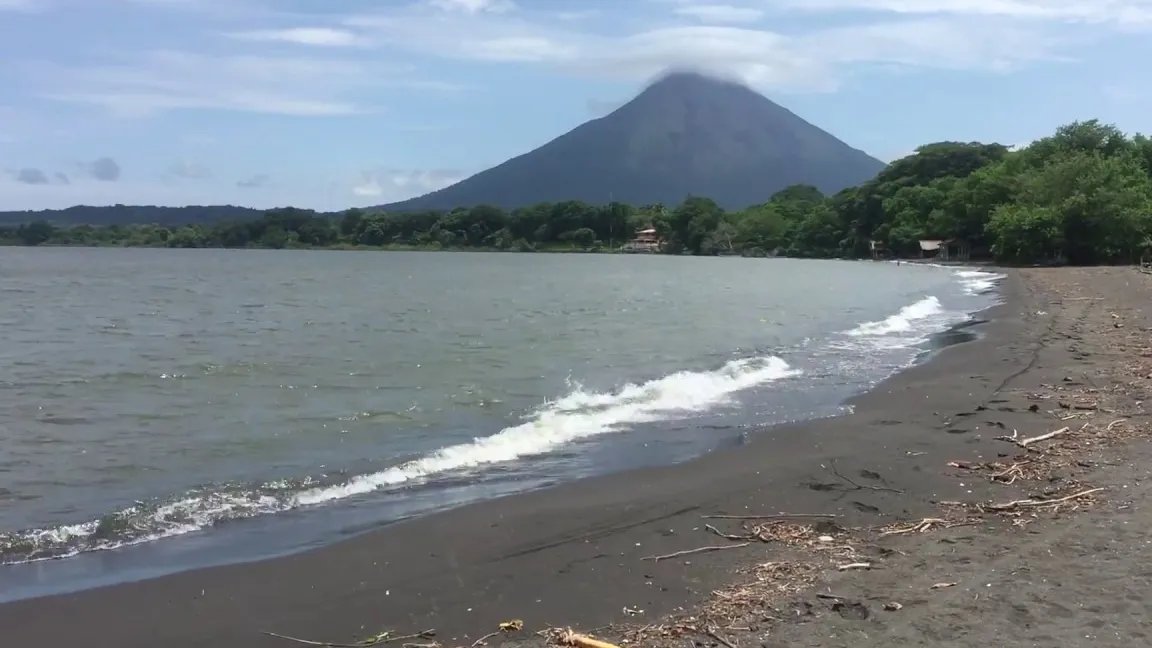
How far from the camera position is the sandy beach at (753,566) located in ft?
16.1

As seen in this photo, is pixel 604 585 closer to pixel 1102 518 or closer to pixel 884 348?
pixel 1102 518

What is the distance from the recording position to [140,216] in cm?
18675

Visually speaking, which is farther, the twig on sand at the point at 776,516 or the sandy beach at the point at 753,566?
the twig on sand at the point at 776,516

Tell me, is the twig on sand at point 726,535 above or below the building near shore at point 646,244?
below

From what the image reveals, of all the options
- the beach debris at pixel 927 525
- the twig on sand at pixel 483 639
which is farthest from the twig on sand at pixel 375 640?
the beach debris at pixel 927 525

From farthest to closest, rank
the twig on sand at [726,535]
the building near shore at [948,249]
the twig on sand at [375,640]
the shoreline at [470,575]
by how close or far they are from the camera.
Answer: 1. the building near shore at [948,249]
2. the twig on sand at [726,535]
3. the shoreline at [470,575]
4. the twig on sand at [375,640]

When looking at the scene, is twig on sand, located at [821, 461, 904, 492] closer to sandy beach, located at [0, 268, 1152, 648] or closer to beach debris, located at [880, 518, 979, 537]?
sandy beach, located at [0, 268, 1152, 648]

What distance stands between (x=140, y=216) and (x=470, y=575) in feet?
664

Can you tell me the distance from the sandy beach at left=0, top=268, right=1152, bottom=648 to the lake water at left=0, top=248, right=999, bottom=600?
2.98 feet

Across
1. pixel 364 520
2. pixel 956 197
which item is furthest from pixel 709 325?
pixel 956 197

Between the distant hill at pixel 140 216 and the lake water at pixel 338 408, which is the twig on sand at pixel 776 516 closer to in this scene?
the lake water at pixel 338 408

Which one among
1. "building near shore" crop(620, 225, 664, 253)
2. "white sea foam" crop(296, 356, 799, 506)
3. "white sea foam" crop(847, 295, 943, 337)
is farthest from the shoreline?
"building near shore" crop(620, 225, 664, 253)

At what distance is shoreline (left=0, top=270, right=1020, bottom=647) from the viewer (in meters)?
5.48

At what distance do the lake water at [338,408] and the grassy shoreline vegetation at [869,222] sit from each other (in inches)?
1839
